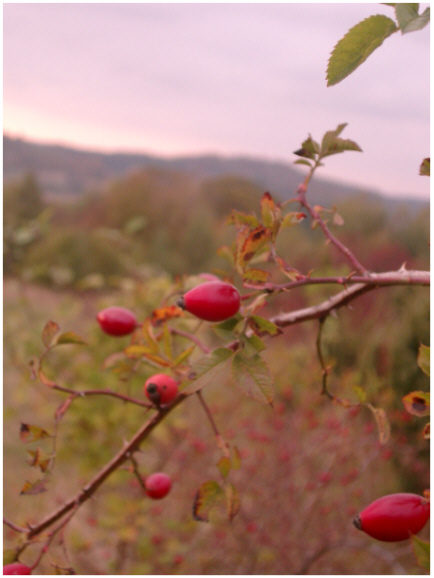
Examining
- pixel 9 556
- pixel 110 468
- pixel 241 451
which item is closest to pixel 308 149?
pixel 110 468

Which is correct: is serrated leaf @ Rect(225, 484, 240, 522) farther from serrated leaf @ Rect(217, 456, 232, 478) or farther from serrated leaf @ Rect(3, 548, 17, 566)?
serrated leaf @ Rect(3, 548, 17, 566)

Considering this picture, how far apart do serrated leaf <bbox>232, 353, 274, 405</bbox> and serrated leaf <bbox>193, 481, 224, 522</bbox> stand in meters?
0.13

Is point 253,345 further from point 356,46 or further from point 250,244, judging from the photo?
point 356,46

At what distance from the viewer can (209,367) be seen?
14.5 inches

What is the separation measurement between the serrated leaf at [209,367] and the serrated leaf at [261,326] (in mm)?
25

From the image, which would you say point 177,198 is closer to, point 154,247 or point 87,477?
point 154,247

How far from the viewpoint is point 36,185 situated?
17.6 feet

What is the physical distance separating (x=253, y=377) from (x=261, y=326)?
37mm

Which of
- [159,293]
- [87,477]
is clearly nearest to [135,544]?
[87,477]

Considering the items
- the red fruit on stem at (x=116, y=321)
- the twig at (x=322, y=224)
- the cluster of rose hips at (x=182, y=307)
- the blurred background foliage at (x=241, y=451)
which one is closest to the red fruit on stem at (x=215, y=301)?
the cluster of rose hips at (x=182, y=307)

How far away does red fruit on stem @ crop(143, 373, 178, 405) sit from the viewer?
0.45 metres

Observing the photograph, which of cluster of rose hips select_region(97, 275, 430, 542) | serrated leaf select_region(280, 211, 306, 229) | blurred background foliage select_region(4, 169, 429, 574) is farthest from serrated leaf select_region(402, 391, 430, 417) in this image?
blurred background foliage select_region(4, 169, 429, 574)

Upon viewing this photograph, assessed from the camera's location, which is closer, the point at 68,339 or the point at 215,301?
the point at 215,301

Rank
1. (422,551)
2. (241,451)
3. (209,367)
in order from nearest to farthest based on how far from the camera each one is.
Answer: (422,551) → (209,367) → (241,451)
